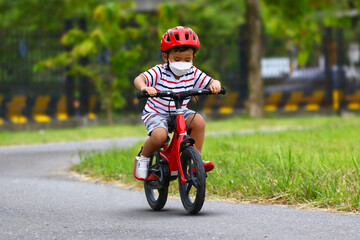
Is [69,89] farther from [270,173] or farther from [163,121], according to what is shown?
[163,121]

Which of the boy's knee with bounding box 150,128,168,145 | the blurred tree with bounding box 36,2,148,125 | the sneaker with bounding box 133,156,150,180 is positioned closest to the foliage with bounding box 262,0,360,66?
the blurred tree with bounding box 36,2,148,125

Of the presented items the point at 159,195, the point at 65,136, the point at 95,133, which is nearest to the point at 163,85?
the point at 159,195

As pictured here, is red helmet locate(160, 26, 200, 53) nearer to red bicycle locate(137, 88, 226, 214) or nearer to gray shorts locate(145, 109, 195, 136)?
red bicycle locate(137, 88, 226, 214)

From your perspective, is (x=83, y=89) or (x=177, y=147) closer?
(x=177, y=147)

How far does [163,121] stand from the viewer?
20.4 feet

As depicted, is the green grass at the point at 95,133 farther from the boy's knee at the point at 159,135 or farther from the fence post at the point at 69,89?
the boy's knee at the point at 159,135

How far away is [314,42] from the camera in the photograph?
2359cm

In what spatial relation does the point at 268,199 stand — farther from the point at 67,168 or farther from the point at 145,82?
the point at 67,168

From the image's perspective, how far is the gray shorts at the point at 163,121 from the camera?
6.19 m

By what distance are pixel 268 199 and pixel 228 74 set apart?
15.5 m

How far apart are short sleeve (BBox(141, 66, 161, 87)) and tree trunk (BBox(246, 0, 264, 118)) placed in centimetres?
1541

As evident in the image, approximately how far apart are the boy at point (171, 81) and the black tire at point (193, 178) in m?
0.31

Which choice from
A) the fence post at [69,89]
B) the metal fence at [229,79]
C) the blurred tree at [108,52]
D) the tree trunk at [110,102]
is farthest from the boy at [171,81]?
the fence post at [69,89]

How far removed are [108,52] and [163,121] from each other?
1421 centimetres
